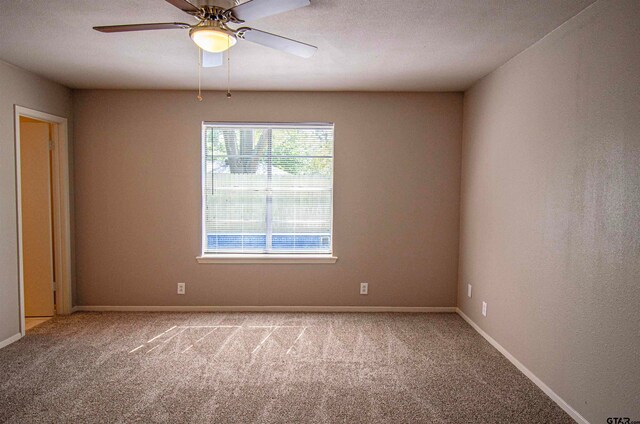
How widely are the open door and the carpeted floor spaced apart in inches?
15.9

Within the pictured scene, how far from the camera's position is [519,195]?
298cm

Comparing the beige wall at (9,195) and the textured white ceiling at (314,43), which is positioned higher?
the textured white ceiling at (314,43)

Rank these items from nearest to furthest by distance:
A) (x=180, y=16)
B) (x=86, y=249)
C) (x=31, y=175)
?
(x=180, y=16) → (x=31, y=175) → (x=86, y=249)

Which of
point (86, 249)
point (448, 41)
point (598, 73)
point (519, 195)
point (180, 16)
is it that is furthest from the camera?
point (86, 249)

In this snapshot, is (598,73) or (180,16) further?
(180,16)

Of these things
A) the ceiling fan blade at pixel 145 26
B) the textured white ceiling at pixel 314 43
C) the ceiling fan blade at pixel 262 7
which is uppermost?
the textured white ceiling at pixel 314 43

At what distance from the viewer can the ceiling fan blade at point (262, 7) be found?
1735 mm

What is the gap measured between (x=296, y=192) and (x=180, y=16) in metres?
2.28

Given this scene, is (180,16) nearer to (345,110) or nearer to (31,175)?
(345,110)

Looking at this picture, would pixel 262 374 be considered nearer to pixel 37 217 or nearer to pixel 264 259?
pixel 264 259

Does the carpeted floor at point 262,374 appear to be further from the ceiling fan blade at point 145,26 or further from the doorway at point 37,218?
the ceiling fan blade at point 145,26

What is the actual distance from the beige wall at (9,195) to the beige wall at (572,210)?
4201 mm

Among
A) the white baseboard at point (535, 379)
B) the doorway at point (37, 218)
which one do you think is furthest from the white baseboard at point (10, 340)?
the white baseboard at point (535, 379)

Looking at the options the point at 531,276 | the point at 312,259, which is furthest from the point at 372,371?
the point at 312,259
